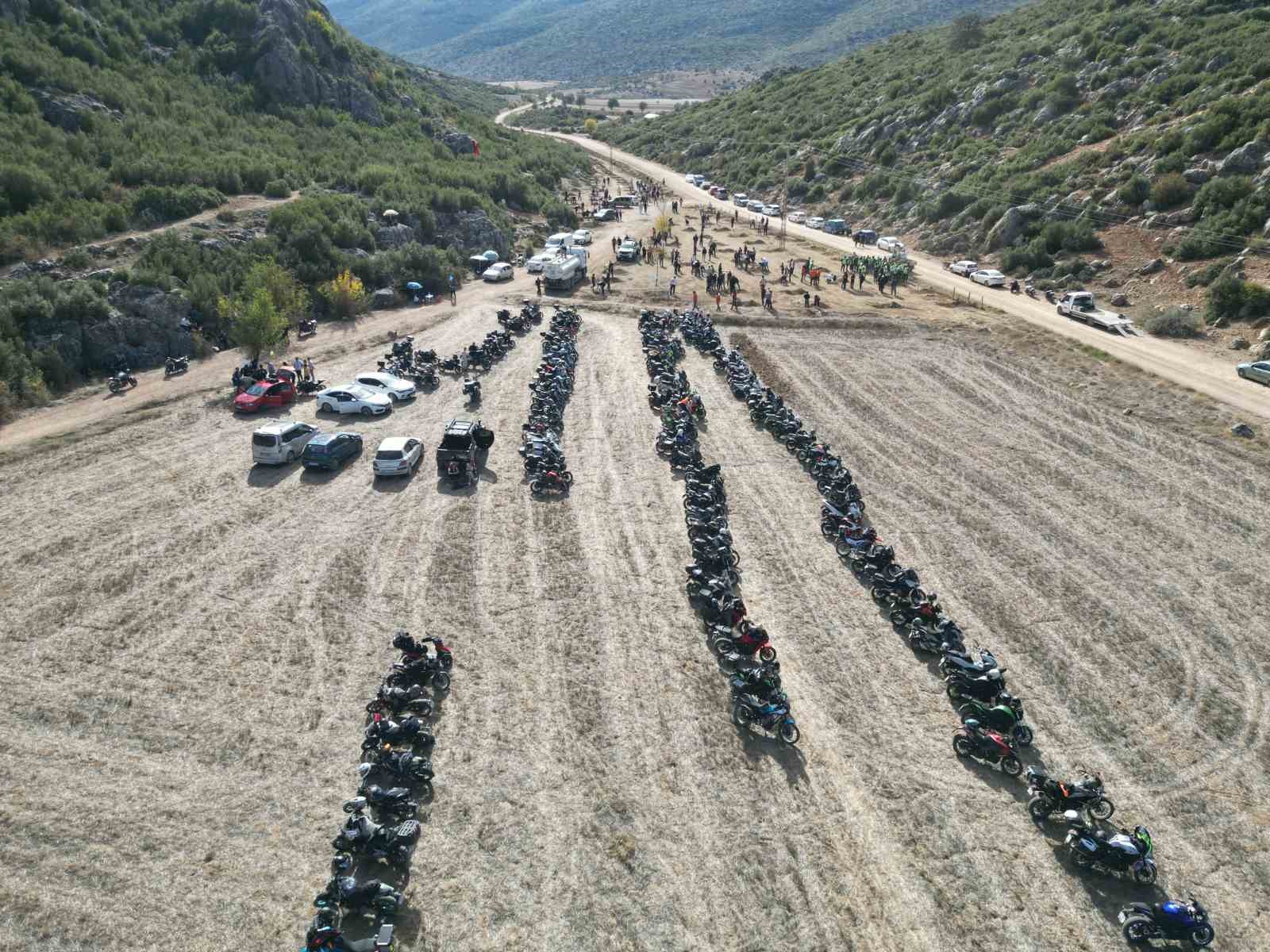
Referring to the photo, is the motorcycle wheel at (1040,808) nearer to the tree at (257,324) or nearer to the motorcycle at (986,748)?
the motorcycle at (986,748)

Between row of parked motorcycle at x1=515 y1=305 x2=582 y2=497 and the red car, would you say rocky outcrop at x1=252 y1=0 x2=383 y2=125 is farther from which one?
the red car

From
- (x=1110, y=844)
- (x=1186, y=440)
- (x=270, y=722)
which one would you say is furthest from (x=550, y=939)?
(x=1186, y=440)

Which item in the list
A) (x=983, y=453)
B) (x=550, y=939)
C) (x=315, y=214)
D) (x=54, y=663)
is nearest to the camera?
(x=550, y=939)

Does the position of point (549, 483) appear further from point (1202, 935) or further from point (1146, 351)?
point (1146, 351)

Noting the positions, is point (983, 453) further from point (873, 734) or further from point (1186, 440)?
point (873, 734)

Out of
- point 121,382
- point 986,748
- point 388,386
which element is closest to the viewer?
point 986,748

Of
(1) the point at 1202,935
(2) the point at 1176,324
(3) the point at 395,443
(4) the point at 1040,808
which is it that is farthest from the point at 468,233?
(1) the point at 1202,935
